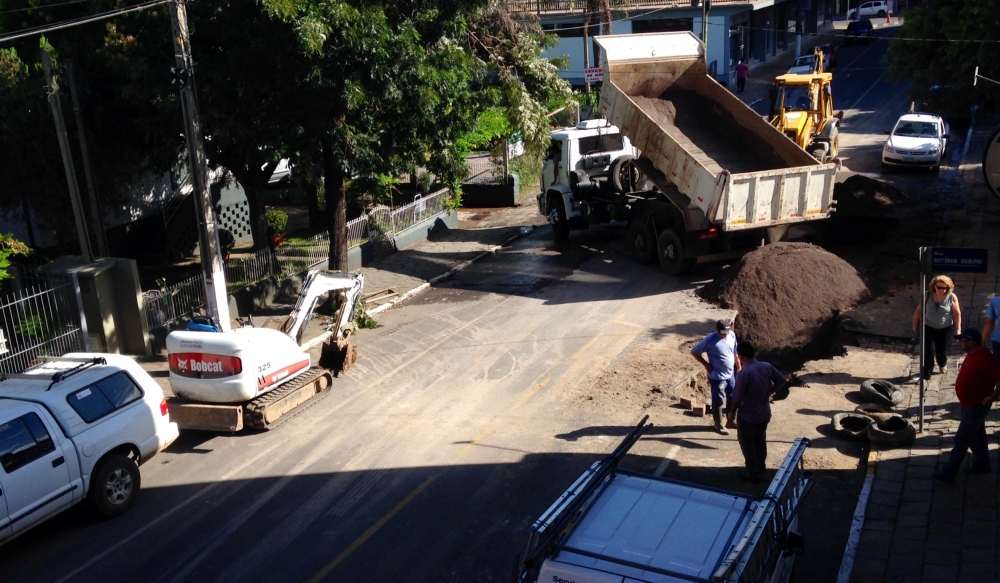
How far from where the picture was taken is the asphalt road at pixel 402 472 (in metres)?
8.02

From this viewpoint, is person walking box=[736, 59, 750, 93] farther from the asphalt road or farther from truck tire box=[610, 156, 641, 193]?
the asphalt road

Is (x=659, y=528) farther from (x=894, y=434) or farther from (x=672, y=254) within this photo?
(x=672, y=254)

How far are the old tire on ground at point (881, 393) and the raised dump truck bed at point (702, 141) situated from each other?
17.0ft

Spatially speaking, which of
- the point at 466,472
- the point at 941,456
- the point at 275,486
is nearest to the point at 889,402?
the point at 941,456

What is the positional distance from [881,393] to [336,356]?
7.52 m

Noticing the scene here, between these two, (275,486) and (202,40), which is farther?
(202,40)

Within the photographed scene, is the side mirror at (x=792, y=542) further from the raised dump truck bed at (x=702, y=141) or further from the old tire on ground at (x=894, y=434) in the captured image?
the raised dump truck bed at (x=702, y=141)

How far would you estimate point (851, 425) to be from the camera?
9.88 m

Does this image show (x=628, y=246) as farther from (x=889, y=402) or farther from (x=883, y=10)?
(x=883, y=10)

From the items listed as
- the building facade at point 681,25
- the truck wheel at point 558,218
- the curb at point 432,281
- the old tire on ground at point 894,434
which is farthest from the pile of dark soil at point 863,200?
the building facade at point 681,25

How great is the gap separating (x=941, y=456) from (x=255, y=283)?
11815 mm

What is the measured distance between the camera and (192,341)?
10742mm

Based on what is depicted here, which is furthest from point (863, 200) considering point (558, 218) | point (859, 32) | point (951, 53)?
point (859, 32)

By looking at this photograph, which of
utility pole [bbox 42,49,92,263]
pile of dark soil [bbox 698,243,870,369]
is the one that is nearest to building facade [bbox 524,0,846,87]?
pile of dark soil [bbox 698,243,870,369]
